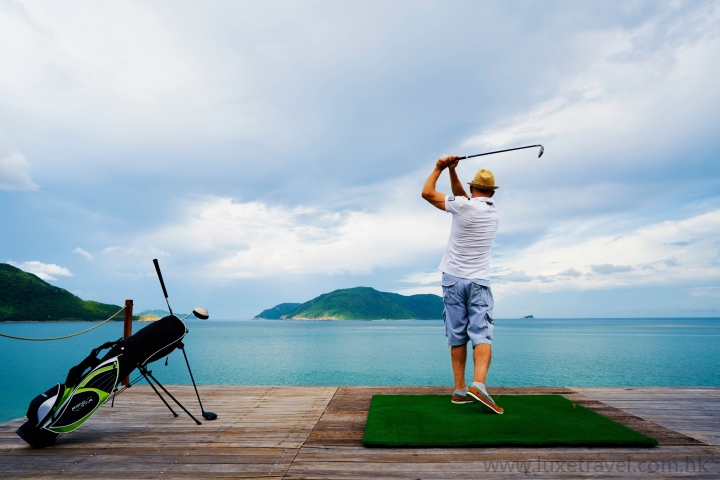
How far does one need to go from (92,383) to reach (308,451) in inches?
70.8

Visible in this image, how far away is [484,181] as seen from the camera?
4285 mm

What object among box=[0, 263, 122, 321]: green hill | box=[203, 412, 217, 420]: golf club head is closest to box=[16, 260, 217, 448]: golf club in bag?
box=[203, 412, 217, 420]: golf club head

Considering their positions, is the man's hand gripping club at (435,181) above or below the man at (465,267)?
above

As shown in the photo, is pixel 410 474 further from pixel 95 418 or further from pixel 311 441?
pixel 95 418

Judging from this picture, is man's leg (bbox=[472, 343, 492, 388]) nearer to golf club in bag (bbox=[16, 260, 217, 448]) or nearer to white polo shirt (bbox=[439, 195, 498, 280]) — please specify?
white polo shirt (bbox=[439, 195, 498, 280])

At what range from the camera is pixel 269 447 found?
315cm

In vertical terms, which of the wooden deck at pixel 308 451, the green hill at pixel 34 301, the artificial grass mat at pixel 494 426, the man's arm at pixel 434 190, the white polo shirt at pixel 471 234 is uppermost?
the green hill at pixel 34 301

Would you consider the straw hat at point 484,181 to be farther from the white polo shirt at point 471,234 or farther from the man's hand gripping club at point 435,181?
the man's hand gripping club at point 435,181

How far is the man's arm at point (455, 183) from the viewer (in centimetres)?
412

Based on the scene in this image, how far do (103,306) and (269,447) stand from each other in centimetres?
14427

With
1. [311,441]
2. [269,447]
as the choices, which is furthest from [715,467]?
[269,447]

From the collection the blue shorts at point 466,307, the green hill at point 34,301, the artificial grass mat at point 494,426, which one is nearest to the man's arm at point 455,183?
the blue shorts at point 466,307

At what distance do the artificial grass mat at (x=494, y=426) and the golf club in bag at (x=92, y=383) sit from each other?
159 cm

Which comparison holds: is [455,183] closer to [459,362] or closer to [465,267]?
[465,267]
